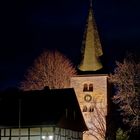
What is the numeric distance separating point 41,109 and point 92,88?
907 inches

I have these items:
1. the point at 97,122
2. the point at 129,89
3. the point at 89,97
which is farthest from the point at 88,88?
the point at 129,89

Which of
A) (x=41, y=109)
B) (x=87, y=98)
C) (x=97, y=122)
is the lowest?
(x=97, y=122)

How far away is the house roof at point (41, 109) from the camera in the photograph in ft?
176

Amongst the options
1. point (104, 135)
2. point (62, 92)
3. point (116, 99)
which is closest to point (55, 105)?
point (62, 92)

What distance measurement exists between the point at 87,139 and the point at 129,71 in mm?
19062

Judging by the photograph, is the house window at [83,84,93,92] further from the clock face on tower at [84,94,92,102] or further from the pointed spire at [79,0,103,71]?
the pointed spire at [79,0,103,71]

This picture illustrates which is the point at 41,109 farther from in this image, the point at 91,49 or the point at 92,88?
the point at 91,49

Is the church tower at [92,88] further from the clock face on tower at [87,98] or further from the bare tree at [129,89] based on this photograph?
the bare tree at [129,89]

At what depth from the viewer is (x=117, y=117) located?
3123 inches

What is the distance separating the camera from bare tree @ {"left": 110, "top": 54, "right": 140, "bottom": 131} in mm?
56219

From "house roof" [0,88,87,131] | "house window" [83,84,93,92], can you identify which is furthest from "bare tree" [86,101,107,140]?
"house roof" [0,88,87,131]

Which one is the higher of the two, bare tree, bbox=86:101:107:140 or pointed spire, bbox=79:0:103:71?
pointed spire, bbox=79:0:103:71

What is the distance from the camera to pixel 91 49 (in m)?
80.4

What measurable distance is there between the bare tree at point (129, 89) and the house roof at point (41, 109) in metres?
4.73
